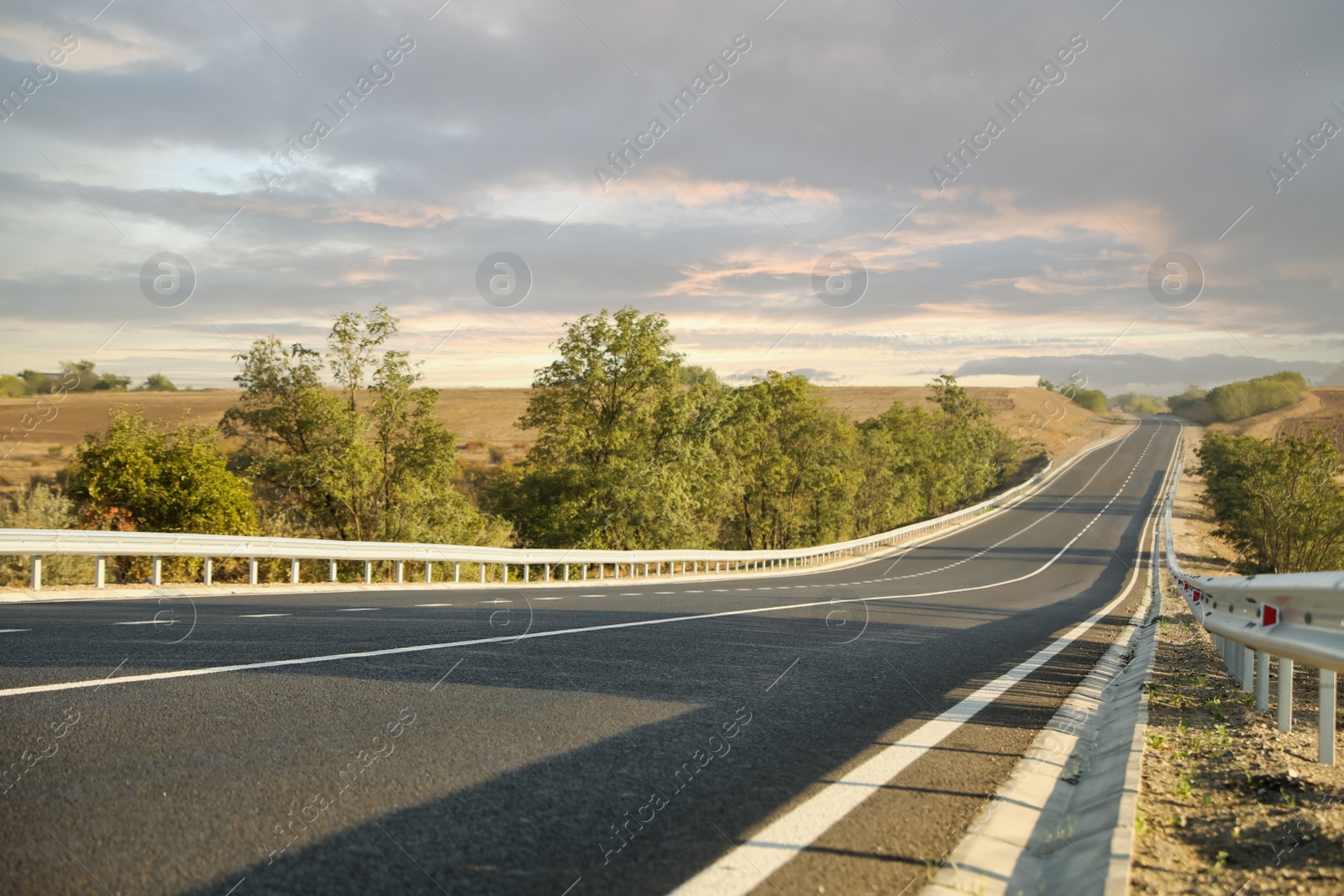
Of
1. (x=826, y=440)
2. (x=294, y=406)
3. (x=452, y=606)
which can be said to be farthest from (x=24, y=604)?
(x=826, y=440)

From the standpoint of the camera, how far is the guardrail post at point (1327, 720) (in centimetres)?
468

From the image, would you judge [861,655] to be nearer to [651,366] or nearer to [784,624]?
[784,624]

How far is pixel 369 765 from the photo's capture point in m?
4.52

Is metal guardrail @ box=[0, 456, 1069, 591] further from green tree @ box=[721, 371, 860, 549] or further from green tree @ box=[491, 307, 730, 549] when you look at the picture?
green tree @ box=[721, 371, 860, 549]

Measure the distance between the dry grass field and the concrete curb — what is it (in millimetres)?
19654

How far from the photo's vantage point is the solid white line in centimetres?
338

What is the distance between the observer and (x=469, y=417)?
114 m

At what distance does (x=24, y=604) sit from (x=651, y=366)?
34.5 metres

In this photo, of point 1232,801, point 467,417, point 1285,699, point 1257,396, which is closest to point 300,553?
point 1285,699

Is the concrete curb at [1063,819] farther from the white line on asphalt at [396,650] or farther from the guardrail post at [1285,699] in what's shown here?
the white line on asphalt at [396,650]

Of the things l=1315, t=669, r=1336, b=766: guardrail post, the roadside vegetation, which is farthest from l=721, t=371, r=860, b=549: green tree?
the roadside vegetation

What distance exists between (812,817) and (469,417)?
113 m

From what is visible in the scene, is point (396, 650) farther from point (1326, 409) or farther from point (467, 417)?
point (1326, 409)

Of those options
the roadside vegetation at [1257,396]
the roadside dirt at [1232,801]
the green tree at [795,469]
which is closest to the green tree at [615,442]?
the green tree at [795,469]
